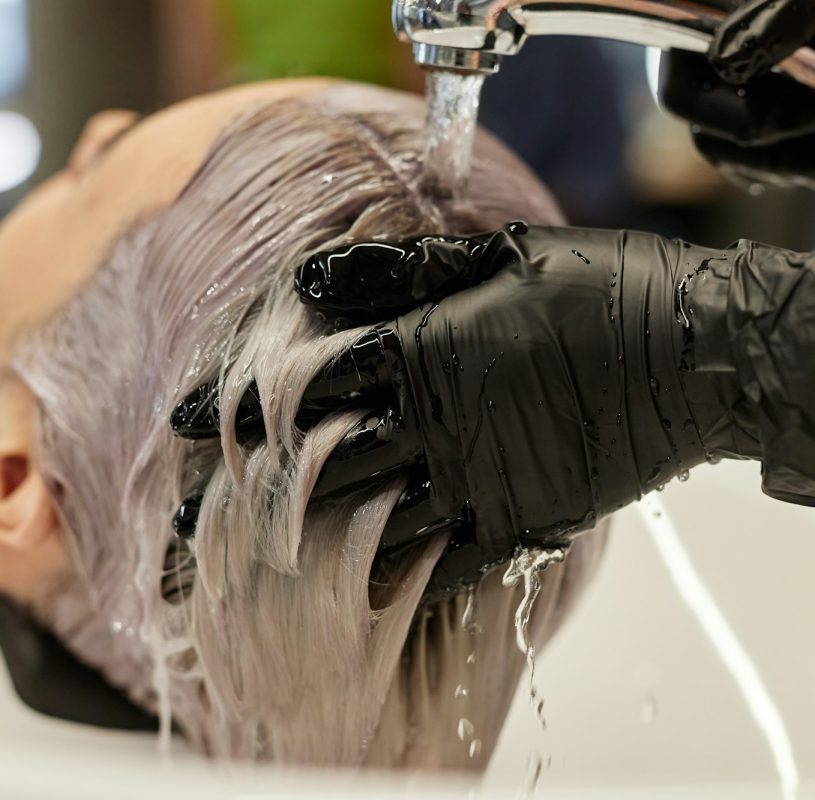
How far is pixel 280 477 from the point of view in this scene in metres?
0.63

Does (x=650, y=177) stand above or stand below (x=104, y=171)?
below

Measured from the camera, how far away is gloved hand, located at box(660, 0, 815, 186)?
75 cm

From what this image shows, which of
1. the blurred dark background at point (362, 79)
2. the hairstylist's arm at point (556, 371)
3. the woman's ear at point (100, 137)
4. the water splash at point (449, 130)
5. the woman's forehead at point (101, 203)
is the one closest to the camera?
the hairstylist's arm at point (556, 371)

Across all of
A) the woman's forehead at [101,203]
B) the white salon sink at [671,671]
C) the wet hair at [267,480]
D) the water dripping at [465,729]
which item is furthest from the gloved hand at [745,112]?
the water dripping at [465,729]

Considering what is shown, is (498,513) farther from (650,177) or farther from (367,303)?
(650,177)

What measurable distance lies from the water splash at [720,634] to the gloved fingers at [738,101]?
32 cm

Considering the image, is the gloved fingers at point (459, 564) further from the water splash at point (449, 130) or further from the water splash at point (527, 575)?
the water splash at point (449, 130)

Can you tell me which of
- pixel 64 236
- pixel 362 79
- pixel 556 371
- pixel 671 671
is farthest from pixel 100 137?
pixel 362 79

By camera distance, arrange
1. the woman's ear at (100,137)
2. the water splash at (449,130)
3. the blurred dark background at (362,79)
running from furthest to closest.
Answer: the blurred dark background at (362,79)
the woman's ear at (100,137)
the water splash at (449,130)

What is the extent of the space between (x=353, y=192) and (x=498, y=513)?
0.80 feet

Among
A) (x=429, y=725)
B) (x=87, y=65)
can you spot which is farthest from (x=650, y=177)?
(x=429, y=725)

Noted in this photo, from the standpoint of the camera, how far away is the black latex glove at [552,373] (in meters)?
0.55

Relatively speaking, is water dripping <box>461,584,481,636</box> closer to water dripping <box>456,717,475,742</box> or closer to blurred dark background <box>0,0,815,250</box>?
water dripping <box>456,717,475,742</box>

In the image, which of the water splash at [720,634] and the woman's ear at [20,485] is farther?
the water splash at [720,634]
